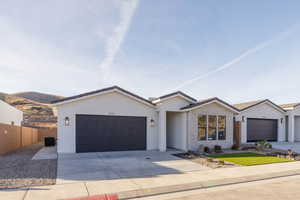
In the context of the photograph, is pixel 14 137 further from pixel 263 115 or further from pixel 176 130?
pixel 263 115

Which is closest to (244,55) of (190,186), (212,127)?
(212,127)

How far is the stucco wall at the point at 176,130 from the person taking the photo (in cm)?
1259

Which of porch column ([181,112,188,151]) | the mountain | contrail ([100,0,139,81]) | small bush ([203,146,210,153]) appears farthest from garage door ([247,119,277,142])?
the mountain

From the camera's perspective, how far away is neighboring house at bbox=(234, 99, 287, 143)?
17375 millimetres

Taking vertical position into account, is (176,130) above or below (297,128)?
above

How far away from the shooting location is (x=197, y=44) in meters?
13.3

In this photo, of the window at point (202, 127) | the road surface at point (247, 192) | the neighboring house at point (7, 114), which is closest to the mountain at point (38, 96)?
the neighboring house at point (7, 114)

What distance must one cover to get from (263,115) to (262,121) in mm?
619

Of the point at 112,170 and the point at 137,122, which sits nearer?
the point at 112,170

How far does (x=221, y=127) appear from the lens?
13.5m

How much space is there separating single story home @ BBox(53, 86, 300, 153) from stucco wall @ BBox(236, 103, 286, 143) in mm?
4164

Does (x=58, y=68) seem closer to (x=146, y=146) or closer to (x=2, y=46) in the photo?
(x=2, y=46)

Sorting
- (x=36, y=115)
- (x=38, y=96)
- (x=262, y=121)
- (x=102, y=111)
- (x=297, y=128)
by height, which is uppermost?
(x=38, y=96)

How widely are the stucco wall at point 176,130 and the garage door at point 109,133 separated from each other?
2.41 m
